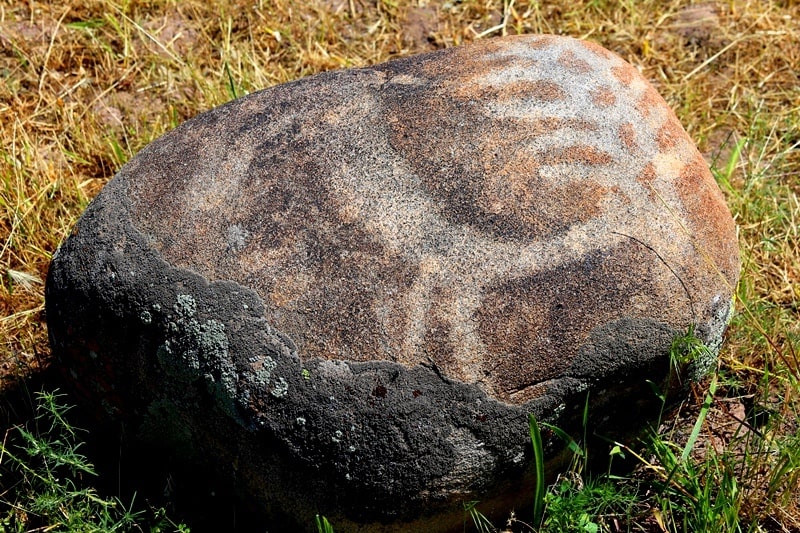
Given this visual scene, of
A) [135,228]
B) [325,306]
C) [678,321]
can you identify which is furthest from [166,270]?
[678,321]

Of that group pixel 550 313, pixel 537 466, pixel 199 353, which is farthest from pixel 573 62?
pixel 199 353

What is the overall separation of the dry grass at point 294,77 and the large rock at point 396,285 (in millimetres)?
772

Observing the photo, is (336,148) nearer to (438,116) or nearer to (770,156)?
(438,116)

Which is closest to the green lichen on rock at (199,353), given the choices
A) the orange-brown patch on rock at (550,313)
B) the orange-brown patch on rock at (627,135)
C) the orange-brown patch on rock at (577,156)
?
the orange-brown patch on rock at (550,313)

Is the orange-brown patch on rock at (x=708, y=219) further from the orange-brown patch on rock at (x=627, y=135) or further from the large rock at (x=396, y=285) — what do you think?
the orange-brown patch on rock at (x=627, y=135)

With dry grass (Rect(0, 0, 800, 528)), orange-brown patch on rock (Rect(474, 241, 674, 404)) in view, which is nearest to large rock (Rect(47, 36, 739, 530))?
orange-brown patch on rock (Rect(474, 241, 674, 404))

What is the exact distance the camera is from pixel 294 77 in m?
3.59

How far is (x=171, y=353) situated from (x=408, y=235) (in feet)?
1.85

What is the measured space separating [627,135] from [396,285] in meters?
0.67

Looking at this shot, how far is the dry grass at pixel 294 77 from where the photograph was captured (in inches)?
113

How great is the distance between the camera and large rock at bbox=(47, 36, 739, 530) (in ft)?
5.89

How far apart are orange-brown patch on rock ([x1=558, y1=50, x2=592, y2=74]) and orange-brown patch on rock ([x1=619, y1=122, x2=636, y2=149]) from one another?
198 mm

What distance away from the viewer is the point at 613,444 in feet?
7.07

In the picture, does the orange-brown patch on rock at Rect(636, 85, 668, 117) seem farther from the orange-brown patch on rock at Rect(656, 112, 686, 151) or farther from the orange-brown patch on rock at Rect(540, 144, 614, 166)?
the orange-brown patch on rock at Rect(540, 144, 614, 166)
